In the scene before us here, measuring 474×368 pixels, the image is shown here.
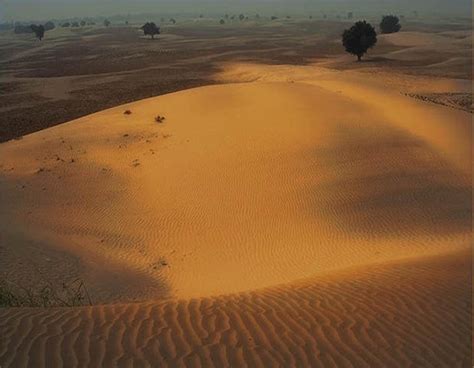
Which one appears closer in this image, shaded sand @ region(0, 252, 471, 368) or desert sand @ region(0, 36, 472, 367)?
shaded sand @ region(0, 252, 471, 368)

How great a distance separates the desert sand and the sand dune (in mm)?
42

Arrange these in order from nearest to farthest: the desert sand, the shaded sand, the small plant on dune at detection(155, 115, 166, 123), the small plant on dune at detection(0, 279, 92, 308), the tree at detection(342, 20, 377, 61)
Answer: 1. the shaded sand
2. the desert sand
3. the small plant on dune at detection(0, 279, 92, 308)
4. the small plant on dune at detection(155, 115, 166, 123)
5. the tree at detection(342, 20, 377, 61)

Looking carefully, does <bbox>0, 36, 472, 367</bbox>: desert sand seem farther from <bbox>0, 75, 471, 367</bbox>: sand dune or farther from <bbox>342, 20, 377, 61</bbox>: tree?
<bbox>342, 20, 377, 61</bbox>: tree

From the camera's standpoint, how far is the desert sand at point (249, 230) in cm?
560

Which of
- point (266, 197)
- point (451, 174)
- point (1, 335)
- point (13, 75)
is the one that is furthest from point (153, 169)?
point (13, 75)

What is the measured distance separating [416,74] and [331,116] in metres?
22.5

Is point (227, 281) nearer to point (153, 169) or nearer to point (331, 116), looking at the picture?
point (153, 169)

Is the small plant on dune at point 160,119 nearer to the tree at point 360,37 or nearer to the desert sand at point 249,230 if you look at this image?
the desert sand at point 249,230

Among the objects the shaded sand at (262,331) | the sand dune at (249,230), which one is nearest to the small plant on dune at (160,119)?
the sand dune at (249,230)

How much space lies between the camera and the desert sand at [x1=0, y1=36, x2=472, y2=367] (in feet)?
18.4

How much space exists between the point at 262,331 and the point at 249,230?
290 inches

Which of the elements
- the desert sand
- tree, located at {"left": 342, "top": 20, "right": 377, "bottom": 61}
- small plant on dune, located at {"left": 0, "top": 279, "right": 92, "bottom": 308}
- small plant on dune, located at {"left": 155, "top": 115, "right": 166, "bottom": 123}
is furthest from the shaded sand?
tree, located at {"left": 342, "top": 20, "right": 377, "bottom": 61}

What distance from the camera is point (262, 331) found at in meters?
5.82

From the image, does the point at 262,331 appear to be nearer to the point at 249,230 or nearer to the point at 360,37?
the point at 249,230
